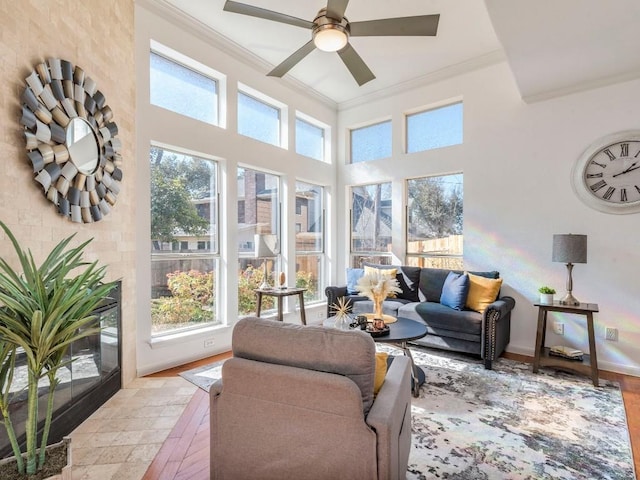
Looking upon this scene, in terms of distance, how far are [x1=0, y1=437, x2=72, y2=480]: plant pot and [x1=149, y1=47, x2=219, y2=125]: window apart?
3.09 metres

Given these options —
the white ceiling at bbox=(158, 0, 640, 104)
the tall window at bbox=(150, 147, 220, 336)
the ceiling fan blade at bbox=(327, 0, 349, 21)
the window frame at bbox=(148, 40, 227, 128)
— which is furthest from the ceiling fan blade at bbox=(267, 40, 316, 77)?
the tall window at bbox=(150, 147, 220, 336)

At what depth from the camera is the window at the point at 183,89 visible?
138 inches

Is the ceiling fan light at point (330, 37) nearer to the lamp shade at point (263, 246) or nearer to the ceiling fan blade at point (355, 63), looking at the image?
the ceiling fan blade at point (355, 63)

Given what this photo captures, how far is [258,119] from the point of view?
461 centimetres

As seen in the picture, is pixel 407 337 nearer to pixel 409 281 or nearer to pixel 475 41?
pixel 409 281

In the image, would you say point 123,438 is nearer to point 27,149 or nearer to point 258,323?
point 258,323

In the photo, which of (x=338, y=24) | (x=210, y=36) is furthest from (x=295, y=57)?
(x=210, y=36)

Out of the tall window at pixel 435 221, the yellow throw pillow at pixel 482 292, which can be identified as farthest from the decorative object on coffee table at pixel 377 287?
the tall window at pixel 435 221

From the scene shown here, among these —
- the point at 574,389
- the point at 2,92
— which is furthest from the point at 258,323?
the point at 574,389

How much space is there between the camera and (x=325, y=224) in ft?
18.7

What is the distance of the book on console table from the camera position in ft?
11.0

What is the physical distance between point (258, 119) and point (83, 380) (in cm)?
350

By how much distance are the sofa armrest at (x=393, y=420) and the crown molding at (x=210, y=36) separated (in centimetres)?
378

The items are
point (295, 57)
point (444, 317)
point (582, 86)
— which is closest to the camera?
point (295, 57)
